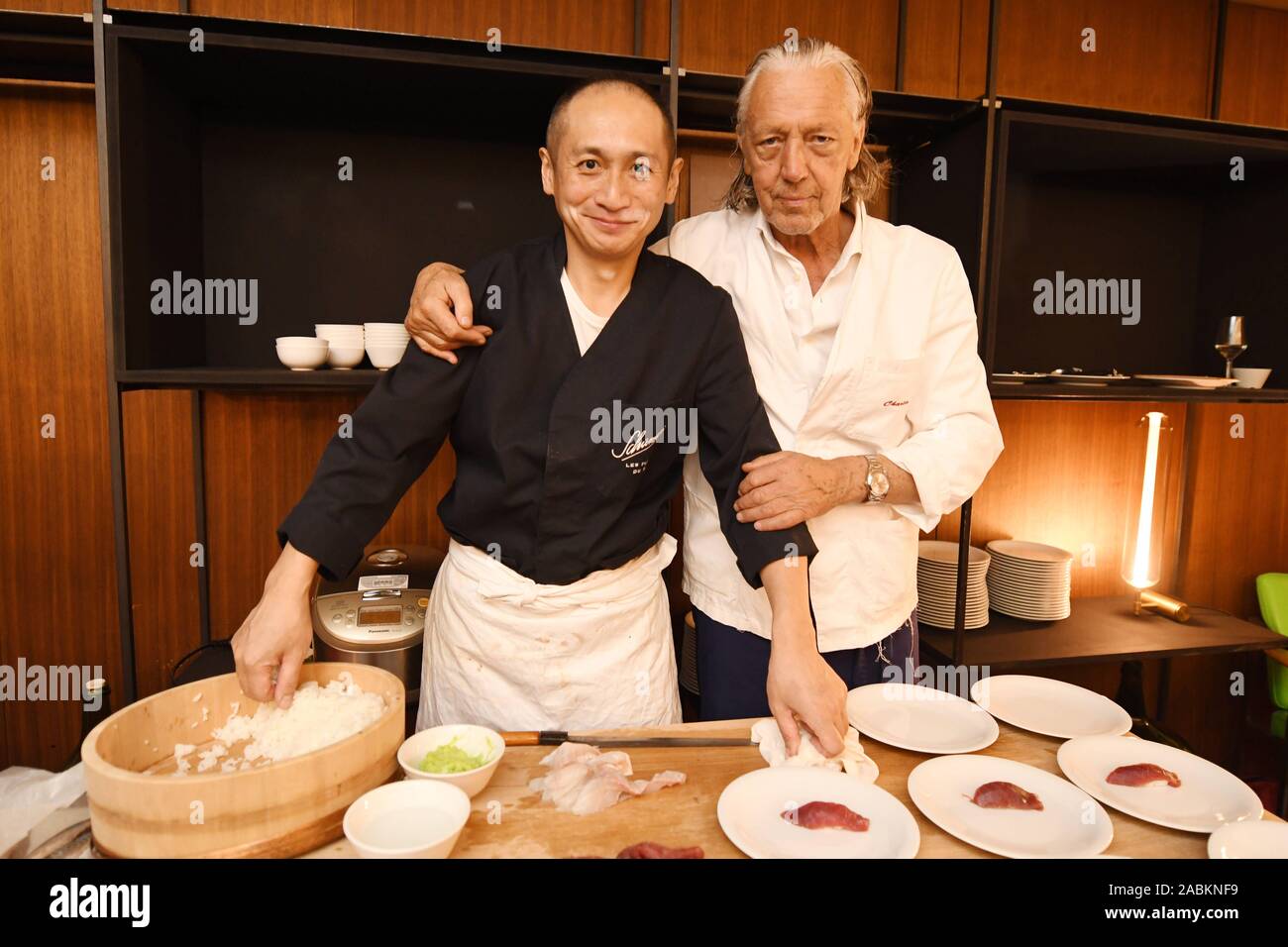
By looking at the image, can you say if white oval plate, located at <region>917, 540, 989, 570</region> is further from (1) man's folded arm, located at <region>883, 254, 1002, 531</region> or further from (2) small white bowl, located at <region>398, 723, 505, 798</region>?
(2) small white bowl, located at <region>398, 723, 505, 798</region>

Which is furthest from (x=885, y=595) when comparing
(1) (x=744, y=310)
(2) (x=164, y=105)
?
(2) (x=164, y=105)

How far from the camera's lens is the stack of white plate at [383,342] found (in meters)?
1.87

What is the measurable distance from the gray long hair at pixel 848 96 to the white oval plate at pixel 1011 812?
1.17 metres

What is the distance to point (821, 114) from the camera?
150 centimetres

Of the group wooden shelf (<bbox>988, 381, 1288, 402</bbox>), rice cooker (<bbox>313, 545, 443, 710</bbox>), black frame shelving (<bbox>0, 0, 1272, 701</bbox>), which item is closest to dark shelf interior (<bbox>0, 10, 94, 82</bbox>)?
black frame shelving (<bbox>0, 0, 1272, 701</bbox>)

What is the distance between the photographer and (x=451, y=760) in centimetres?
106

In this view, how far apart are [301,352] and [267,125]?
2.58ft

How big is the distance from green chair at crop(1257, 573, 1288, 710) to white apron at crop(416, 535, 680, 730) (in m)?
2.35

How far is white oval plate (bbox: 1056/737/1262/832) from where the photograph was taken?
102cm

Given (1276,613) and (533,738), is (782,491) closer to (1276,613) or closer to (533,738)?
(533,738)

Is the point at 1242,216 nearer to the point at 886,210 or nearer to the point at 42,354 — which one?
the point at 886,210

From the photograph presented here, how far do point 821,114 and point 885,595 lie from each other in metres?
0.97

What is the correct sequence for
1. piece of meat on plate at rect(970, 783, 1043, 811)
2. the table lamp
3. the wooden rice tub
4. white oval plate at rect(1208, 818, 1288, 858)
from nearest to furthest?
the wooden rice tub, white oval plate at rect(1208, 818, 1288, 858), piece of meat on plate at rect(970, 783, 1043, 811), the table lamp

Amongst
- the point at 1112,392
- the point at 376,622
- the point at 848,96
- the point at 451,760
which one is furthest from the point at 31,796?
the point at 1112,392
